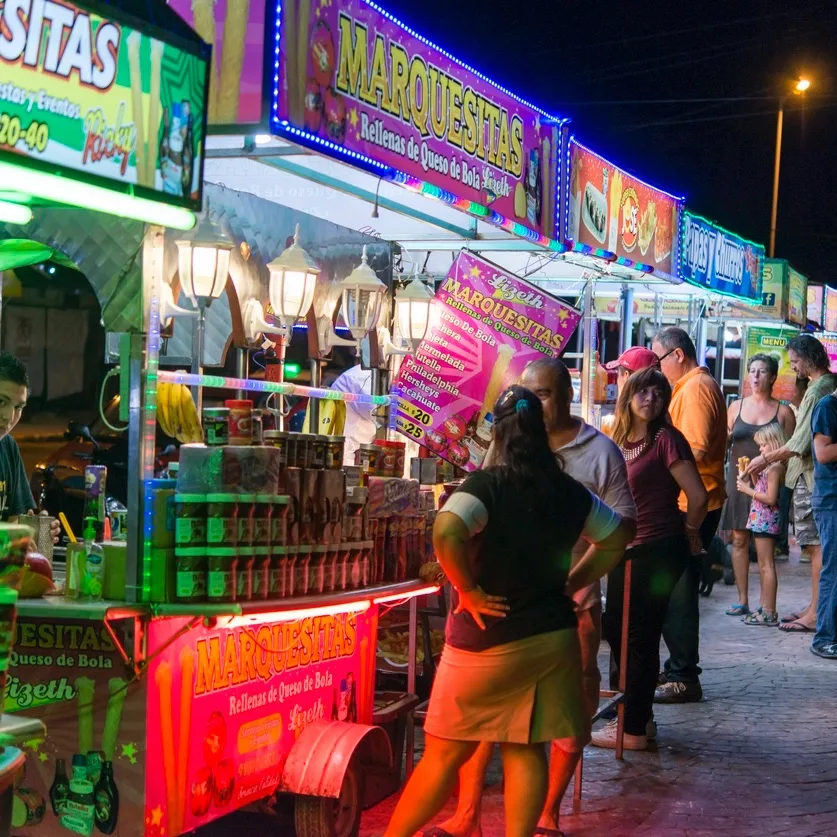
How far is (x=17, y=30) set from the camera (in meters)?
3.48

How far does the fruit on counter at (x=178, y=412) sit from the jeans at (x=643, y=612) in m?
2.70

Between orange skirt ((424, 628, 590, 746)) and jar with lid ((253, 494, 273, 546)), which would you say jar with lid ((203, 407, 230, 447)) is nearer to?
jar with lid ((253, 494, 273, 546))

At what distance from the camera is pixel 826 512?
1029 centimetres

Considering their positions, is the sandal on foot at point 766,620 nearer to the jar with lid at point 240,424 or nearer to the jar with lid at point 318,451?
the jar with lid at point 318,451

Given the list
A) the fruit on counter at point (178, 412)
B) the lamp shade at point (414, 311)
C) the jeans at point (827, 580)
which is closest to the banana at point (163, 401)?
the fruit on counter at point (178, 412)

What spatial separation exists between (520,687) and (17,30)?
2720 mm

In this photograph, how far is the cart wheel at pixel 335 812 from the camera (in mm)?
5074

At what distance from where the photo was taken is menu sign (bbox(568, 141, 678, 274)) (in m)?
8.91

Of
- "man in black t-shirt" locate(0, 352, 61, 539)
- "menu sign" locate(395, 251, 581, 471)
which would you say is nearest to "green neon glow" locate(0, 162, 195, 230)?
"man in black t-shirt" locate(0, 352, 61, 539)

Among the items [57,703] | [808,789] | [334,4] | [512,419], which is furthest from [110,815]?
[808,789]

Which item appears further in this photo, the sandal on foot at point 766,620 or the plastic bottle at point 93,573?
the sandal on foot at point 766,620

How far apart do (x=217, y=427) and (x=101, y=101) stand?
139cm

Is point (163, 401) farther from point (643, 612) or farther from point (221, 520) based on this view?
point (643, 612)

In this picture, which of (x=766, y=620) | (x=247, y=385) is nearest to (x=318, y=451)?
(x=247, y=385)
